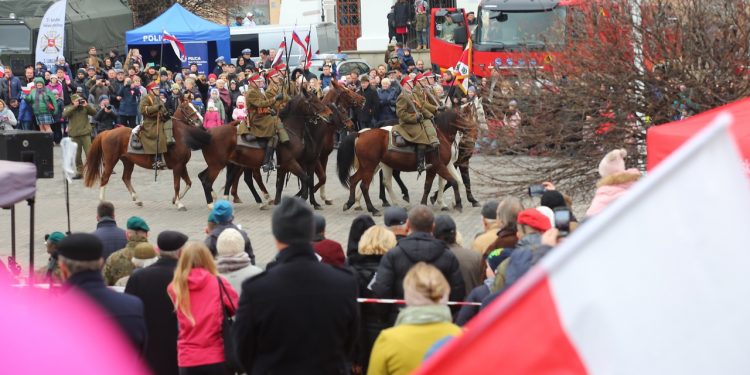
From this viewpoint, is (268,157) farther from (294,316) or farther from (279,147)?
(294,316)

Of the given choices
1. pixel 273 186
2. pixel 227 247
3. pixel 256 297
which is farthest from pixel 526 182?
pixel 273 186

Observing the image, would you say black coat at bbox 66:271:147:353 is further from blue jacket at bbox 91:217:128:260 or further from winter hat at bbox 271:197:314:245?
blue jacket at bbox 91:217:128:260

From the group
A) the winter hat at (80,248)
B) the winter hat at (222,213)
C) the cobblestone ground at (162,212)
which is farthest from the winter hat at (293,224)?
the cobblestone ground at (162,212)

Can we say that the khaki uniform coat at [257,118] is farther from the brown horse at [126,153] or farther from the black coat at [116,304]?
the black coat at [116,304]

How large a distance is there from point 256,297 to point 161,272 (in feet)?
6.70

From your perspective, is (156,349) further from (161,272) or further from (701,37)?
(701,37)

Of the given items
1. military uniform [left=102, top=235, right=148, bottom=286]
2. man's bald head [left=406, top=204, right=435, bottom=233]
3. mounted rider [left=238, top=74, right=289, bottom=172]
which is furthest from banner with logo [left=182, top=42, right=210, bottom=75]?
man's bald head [left=406, top=204, right=435, bottom=233]

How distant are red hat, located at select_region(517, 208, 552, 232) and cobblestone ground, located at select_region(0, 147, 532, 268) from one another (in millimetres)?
7732

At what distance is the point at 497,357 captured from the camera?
7.82 ft

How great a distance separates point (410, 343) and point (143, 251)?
3414mm

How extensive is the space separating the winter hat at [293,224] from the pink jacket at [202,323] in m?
1.67

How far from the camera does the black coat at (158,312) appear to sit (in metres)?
7.00

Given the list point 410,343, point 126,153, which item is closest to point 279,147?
point 126,153

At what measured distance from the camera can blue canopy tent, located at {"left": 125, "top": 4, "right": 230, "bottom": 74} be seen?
33062 mm
